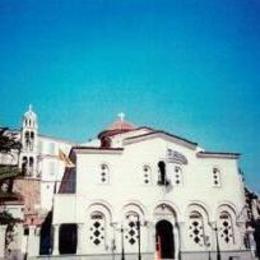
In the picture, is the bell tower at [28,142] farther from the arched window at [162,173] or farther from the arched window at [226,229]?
the arched window at [226,229]

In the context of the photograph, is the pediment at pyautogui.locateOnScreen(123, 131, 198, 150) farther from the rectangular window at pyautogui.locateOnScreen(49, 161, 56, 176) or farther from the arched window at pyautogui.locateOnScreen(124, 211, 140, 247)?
the rectangular window at pyautogui.locateOnScreen(49, 161, 56, 176)

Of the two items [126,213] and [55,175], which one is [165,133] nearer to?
[126,213]

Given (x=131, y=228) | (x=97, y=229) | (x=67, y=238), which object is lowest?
(x=67, y=238)

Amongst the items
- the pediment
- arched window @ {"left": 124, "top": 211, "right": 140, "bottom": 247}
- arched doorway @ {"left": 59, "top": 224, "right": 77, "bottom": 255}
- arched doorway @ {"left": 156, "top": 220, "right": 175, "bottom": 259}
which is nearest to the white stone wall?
the pediment

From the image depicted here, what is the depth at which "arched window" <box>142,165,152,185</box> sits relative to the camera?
1248 inches

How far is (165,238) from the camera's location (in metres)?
32.1

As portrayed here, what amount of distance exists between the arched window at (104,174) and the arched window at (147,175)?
3.17 m

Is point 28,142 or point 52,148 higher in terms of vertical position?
point 52,148

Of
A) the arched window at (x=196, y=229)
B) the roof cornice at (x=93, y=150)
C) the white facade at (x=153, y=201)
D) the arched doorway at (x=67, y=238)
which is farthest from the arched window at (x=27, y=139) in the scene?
the arched window at (x=196, y=229)

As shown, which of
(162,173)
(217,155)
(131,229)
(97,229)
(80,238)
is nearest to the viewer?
(80,238)

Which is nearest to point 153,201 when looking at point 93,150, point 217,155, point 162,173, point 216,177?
point 162,173

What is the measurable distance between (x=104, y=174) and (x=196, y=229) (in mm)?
9233

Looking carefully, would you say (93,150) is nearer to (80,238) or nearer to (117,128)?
(80,238)

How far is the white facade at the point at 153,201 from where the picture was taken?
29.4 metres
